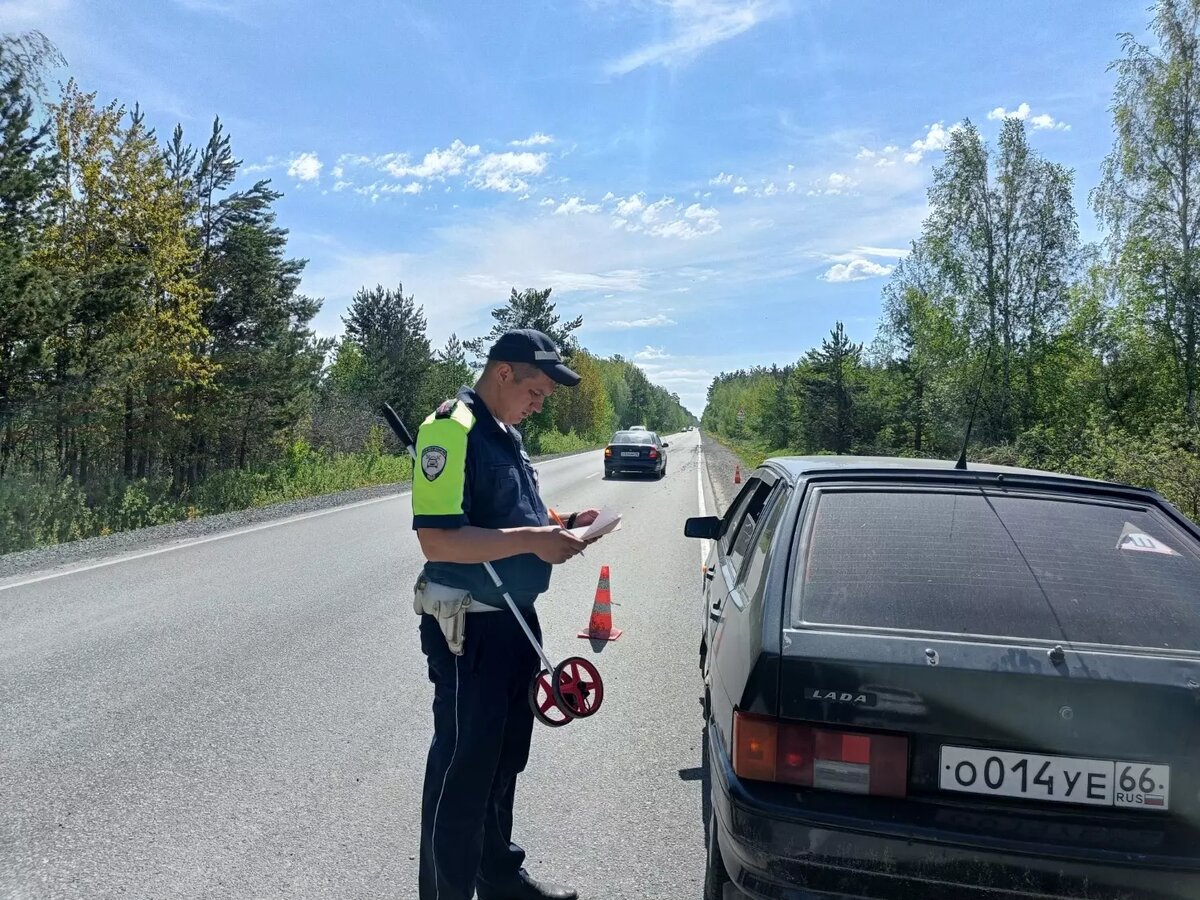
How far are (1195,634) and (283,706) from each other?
4456 mm

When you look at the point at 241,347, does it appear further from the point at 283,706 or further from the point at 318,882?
the point at 318,882

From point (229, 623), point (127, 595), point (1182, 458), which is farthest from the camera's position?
point (1182, 458)

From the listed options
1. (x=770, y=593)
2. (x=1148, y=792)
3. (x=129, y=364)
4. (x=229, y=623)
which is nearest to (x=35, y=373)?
(x=129, y=364)

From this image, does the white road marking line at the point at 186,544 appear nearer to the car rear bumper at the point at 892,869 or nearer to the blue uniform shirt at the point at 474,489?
the blue uniform shirt at the point at 474,489

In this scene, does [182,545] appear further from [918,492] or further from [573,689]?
[918,492]

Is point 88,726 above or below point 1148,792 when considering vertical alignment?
below

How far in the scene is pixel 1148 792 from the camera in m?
1.97

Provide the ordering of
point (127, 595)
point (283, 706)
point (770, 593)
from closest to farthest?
1. point (770, 593)
2. point (283, 706)
3. point (127, 595)

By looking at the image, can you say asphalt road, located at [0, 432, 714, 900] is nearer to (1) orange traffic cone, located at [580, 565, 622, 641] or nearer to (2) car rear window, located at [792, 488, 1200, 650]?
(1) orange traffic cone, located at [580, 565, 622, 641]

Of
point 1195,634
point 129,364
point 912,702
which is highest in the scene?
point 129,364

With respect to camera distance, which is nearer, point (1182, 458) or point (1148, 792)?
point (1148, 792)

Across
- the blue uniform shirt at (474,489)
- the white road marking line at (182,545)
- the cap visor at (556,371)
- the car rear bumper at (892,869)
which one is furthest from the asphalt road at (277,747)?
the cap visor at (556,371)

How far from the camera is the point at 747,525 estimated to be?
384 cm

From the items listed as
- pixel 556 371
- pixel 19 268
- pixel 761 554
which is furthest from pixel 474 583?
pixel 19 268
